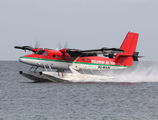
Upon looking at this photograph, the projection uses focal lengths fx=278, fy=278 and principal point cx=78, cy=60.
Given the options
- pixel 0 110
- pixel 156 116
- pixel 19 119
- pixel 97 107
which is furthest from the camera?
pixel 97 107

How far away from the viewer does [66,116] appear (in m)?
16.5

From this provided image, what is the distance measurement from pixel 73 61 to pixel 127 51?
22.7 ft

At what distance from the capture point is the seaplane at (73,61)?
30203mm

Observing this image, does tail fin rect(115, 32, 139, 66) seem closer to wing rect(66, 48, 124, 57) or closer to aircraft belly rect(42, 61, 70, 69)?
wing rect(66, 48, 124, 57)

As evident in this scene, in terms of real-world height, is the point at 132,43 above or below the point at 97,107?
above

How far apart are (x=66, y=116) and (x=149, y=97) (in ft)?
32.0

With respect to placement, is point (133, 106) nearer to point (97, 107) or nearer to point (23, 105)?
point (97, 107)

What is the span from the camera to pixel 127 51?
33.9 meters

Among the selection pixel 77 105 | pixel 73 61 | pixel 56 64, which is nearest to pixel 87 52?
pixel 73 61

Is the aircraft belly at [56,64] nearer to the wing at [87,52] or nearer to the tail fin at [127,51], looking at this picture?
the wing at [87,52]

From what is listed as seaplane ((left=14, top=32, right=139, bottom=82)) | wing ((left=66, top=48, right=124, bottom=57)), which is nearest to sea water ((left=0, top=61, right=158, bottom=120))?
seaplane ((left=14, top=32, right=139, bottom=82))

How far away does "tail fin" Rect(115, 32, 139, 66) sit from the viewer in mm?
33875

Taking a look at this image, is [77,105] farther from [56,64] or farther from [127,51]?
[127,51]

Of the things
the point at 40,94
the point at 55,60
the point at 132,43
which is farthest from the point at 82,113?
the point at 132,43
